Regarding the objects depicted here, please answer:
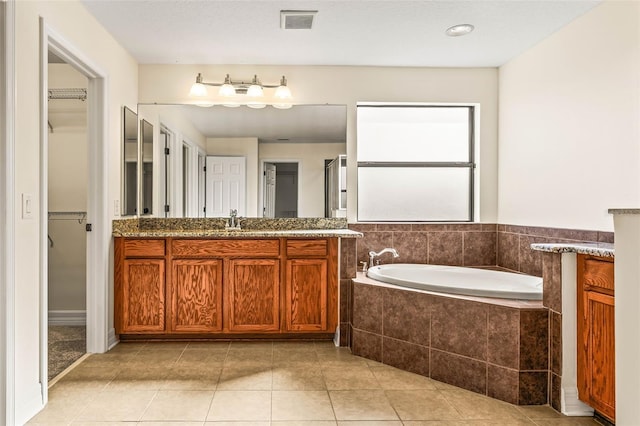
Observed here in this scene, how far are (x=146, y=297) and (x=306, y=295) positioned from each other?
116 cm

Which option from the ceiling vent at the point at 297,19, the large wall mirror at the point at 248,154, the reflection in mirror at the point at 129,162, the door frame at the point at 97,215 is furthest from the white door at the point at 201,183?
the ceiling vent at the point at 297,19

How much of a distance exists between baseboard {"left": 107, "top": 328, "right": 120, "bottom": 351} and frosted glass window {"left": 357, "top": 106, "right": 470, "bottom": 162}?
2407 mm

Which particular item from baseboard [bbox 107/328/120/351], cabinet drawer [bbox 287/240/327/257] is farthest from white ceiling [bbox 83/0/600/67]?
baseboard [bbox 107/328/120/351]

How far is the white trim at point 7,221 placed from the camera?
2.02m

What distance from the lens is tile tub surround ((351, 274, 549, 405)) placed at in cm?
235

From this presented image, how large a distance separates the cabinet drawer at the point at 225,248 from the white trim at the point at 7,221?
1.40 meters

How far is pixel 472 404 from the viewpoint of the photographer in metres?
2.36

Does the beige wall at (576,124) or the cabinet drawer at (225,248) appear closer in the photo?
the beige wall at (576,124)

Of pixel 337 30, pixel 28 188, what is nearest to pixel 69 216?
pixel 28 188

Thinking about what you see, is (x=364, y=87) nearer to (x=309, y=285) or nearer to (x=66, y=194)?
(x=309, y=285)

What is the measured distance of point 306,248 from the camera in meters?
3.42

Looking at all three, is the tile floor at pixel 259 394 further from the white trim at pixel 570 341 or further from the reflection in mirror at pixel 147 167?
the reflection in mirror at pixel 147 167

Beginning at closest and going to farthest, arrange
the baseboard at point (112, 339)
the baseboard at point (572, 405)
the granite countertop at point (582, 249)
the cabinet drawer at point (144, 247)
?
1. the granite countertop at point (582, 249)
2. the baseboard at point (572, 405)
3. the baseboard at point (112, 339)
4. the cabinet drawer at point (144, 247)

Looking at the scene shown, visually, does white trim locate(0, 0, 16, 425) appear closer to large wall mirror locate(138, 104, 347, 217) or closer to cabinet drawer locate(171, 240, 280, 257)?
cabinet drawer locate(171, 240, 280, 257)
